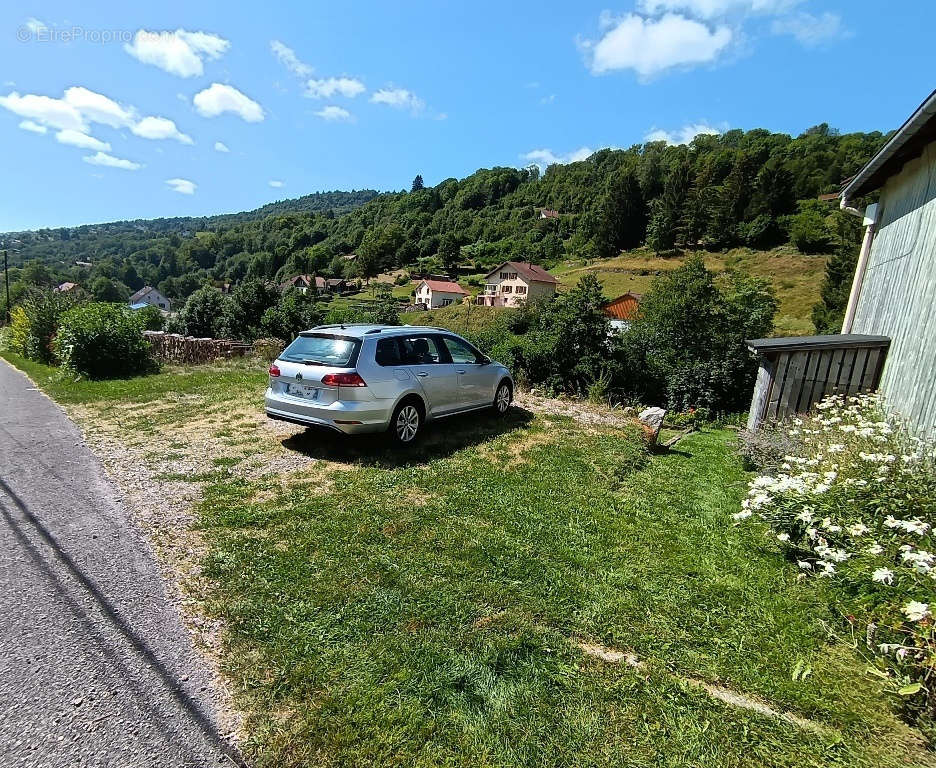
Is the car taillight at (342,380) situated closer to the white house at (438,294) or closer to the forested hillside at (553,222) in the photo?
the forested hillside at (553,222)

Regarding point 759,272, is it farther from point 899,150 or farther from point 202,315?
point 202,315

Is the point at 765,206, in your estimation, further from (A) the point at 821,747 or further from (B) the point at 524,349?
(A) the point at 821,747

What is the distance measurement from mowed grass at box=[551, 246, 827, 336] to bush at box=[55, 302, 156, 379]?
31.2 meters

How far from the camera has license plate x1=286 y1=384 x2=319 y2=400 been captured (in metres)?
5.76

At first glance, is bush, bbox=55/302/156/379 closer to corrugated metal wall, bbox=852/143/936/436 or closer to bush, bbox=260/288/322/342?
bush, bbox=260/288/322/342

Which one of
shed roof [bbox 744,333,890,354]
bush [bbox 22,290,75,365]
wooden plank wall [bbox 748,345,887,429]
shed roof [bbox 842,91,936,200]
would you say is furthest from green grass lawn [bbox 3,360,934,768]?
bush [bbox 22,290,75,365]

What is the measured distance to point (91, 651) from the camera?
2.56 metres

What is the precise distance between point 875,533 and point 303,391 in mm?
5561

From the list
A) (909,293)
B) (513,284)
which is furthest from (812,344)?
(513,284)

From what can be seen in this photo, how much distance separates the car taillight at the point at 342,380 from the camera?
18.4 ft

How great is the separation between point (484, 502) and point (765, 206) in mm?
76715

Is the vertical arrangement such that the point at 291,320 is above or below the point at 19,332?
above

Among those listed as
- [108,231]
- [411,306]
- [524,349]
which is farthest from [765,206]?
[108,231]

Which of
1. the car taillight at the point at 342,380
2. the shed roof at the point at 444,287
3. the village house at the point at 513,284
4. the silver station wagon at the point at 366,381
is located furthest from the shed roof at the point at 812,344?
the shed roof at the point at 444,287
